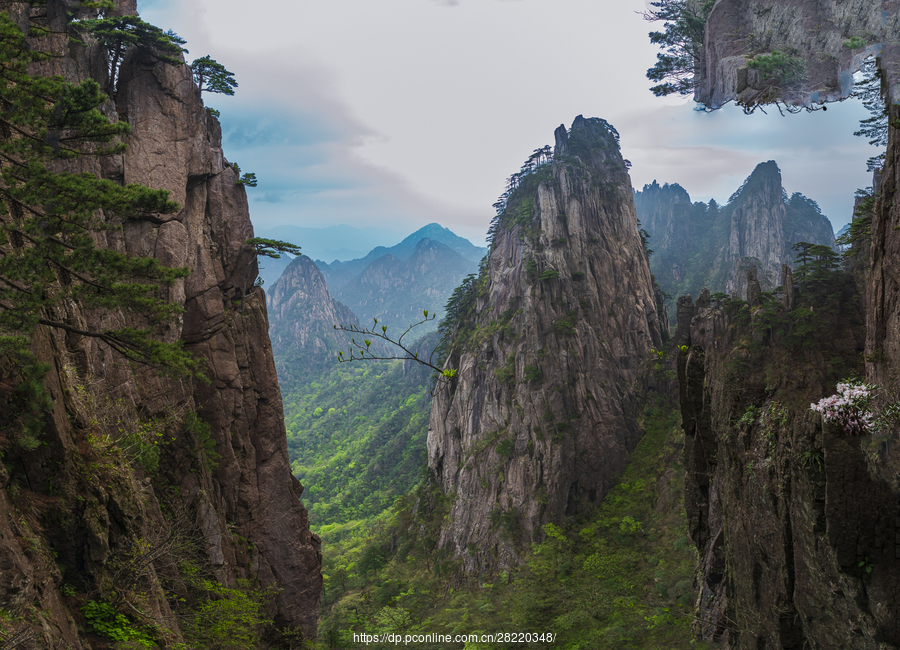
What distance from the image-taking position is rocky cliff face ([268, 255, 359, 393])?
145 m

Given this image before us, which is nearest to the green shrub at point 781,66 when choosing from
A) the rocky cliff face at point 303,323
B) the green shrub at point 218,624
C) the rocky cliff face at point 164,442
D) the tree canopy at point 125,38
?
the rocky cliff face at point 164,442

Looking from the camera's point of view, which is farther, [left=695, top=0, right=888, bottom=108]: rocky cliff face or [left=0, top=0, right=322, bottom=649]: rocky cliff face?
[left=695, top=0, right=888, bottom=108]: rocky cliff face

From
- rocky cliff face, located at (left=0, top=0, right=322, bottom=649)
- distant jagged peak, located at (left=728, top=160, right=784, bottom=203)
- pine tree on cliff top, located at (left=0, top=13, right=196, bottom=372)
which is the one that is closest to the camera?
pine tree on cliff top, located at (left=0, top=13, right=196, bottom=372)

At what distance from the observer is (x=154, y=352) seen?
9.62 meters

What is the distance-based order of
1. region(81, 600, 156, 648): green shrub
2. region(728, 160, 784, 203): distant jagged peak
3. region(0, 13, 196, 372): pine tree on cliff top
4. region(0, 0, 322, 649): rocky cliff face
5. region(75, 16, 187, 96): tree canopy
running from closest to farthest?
region(0, 13, 196, 372): pine tree on cliff top → region(81, 600, 156, 648): green shrub → region(0, 0, 322, 649): rocky cliff face → region(75, 16, 187, 96): tree canopy → region(728, 160, 784, 203): distant jagged peak

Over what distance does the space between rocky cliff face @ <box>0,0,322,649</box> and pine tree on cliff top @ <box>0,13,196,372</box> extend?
5.10 feet

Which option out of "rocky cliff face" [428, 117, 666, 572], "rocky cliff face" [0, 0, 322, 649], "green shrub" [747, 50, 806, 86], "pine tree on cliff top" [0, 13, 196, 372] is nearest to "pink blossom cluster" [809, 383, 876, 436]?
"green shrub" [747, 50, 806, 86]

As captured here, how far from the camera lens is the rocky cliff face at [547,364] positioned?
139 ft

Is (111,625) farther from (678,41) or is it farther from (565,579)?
(565,579)

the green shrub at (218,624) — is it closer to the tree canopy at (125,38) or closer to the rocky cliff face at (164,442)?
the rocky cliff face at (164,442)

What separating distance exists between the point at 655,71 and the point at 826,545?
12.5m

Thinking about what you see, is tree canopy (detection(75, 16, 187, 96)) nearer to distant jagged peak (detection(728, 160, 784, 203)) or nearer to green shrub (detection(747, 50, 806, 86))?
green shrub (detection(747, 50, 806, 86))

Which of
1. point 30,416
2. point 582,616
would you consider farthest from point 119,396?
point 582,616

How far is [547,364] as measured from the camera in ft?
Result: 152
